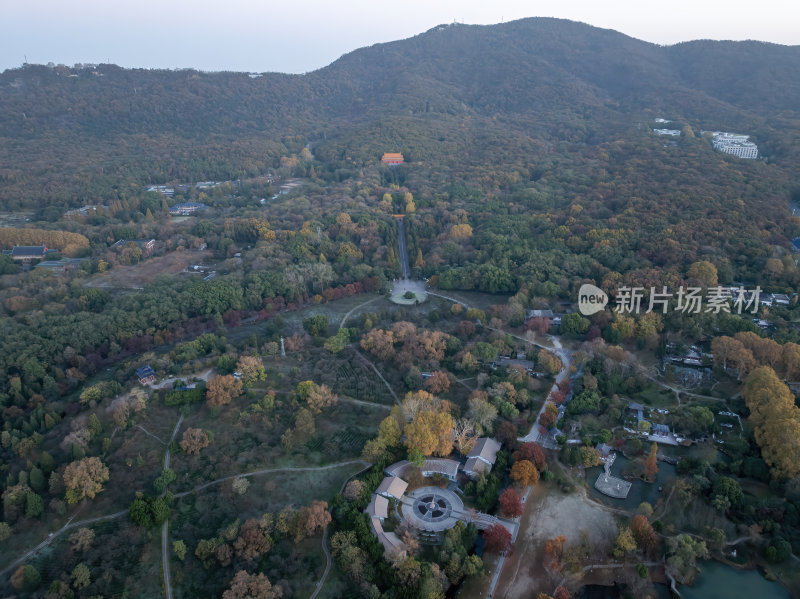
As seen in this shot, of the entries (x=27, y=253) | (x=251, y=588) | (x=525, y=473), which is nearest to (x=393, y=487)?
(x=525, y=473)

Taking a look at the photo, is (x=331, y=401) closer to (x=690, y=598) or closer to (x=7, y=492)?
(x=7, y=492)

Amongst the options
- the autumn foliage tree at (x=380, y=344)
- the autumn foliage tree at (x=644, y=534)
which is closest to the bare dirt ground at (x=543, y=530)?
the autumn foliage tree at (x=644, y=534)

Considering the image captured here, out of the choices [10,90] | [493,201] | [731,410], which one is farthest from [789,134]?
[10,90]

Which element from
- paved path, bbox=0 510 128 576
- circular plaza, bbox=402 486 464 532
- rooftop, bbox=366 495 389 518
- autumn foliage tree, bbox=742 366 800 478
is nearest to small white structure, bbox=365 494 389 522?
rooftop, bbox=366 495 389 518

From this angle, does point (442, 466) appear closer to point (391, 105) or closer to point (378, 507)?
point (378, 507)

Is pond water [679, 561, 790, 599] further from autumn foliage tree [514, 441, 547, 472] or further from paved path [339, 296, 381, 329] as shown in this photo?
paved path [339, 296, 381, 329]

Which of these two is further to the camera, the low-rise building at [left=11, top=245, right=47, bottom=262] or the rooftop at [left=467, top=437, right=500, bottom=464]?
the low-rise building at [left=11, top=245, right=47, bottom=262]
